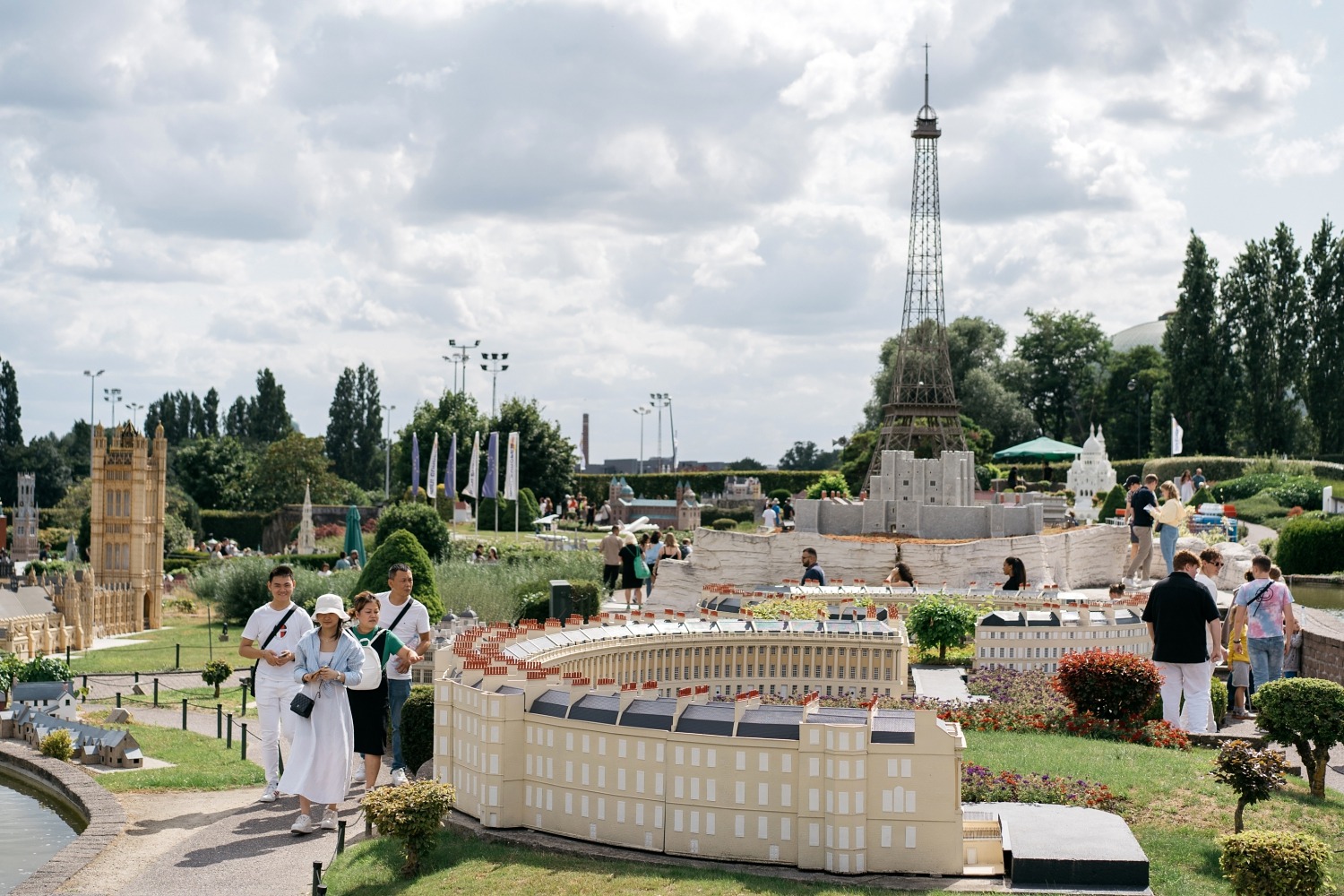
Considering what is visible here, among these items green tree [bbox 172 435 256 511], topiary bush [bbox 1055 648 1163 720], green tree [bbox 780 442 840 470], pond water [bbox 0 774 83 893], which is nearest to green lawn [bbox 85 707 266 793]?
pond water [bbox 0 774 83 893]

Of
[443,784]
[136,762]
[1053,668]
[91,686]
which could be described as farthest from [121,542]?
[443,784]

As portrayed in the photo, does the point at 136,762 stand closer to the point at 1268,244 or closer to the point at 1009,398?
the point at 1268,244

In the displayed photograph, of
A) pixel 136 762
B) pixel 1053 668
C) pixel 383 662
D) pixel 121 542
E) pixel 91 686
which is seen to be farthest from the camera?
pixel 121 542

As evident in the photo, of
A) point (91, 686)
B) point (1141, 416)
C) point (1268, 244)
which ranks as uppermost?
point (1268, 244)

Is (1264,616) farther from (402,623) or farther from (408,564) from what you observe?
(408,564)

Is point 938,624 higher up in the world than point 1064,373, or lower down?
lower down

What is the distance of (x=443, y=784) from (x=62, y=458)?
86.3m

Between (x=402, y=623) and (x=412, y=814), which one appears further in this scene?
(x=402, y=623)

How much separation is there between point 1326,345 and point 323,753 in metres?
53.2

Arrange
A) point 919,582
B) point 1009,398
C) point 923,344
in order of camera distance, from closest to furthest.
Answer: point 919,582 → point 923,344 → point 1009,398

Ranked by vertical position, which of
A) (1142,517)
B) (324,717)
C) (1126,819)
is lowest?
(1126,819)

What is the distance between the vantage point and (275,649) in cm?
1105

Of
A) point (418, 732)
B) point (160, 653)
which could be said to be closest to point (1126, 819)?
point (418, 732)

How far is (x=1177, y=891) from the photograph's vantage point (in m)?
8.80
